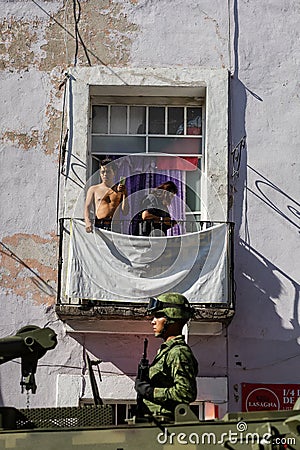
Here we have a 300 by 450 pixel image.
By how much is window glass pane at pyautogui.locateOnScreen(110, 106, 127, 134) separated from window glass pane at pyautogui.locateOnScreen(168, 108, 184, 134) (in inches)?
22.7

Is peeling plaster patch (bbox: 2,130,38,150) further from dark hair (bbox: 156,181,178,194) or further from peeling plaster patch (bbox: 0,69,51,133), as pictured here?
dark hair (bbox: 156,181,178,194)

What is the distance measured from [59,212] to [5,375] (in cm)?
207

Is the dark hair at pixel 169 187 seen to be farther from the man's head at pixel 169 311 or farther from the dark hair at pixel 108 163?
the man's head at pixel 169 311

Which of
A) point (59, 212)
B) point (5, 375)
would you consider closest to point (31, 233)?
point (59, 212)

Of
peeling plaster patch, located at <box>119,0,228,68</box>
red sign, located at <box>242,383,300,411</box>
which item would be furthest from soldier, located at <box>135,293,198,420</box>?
peeling plaster patch, located at <box>119,0,228,68</box>

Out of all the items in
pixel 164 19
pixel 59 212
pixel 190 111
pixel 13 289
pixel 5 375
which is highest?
pixel 164 19

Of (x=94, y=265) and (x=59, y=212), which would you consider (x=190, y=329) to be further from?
(x=59, y=212)

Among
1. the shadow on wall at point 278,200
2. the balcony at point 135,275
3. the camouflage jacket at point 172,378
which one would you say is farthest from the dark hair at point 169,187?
the camouflage jacket at point 172,378

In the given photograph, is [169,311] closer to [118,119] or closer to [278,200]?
[278,200]

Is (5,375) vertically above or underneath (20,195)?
underneath

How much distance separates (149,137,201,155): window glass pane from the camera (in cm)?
1311

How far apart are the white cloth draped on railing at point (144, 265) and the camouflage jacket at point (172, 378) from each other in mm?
3237

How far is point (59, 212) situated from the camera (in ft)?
41.1

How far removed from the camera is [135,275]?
479 inches
